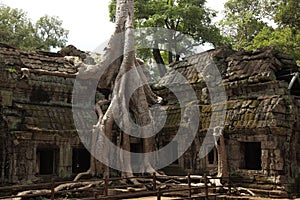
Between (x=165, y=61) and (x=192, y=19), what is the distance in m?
5.87

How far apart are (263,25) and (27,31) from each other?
17194mm

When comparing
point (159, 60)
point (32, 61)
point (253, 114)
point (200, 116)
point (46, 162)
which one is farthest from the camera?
point (159, 60)

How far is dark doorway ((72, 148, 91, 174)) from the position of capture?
52.1ft

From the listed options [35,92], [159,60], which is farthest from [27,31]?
[35,92]

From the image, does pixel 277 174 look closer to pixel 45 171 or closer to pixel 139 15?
pixel 45 171

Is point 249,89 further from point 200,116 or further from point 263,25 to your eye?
point 263,25

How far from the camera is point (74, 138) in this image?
580 inches

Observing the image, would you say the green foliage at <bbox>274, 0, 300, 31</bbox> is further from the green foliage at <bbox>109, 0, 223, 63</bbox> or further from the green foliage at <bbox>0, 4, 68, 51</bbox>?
the green foliage at <bbox>0, 4, 68, 51</bbox>

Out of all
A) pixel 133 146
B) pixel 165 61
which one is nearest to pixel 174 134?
pixel 133 146

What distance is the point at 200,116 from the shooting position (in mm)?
15383

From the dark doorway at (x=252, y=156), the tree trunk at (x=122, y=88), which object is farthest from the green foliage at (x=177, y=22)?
the dark doorway at (x=252, y=156)

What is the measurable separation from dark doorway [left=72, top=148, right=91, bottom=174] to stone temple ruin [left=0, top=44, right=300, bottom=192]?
4 cm

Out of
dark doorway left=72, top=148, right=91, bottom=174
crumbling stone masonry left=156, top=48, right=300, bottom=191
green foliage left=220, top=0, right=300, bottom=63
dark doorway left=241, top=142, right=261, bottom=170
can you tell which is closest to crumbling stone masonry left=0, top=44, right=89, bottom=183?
dark doorway left=72, top=148, right=91, bottom=174

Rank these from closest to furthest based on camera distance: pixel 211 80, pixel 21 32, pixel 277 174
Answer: pixel 277 174 < pixel 211 80 < pixel 21 32
